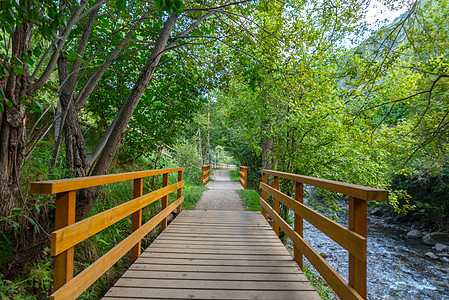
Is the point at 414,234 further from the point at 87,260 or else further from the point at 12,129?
the point at 12,129

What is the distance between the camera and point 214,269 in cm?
259

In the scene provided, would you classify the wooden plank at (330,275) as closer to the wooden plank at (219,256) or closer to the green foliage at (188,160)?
the wooden plank at (219,256)

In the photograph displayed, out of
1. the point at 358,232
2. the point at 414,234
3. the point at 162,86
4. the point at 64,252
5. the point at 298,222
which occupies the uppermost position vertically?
the point at 162,86

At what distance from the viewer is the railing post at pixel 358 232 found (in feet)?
5.09

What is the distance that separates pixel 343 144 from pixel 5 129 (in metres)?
6.14

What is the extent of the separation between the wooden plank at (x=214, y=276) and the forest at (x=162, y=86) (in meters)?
0.53

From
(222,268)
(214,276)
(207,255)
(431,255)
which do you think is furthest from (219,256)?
(431,255)

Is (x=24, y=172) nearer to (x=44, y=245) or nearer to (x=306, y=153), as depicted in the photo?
(x=44, y=245)

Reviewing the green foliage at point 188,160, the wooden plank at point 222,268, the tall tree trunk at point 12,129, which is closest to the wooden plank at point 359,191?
the wooden plank at point 222,268

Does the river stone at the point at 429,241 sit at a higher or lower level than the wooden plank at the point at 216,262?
lower

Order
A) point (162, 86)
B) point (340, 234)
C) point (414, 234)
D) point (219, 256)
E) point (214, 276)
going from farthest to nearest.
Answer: point (414, 234) → point (162, 86) → point (219, 256) → point (214, 276) → point (340, 234)

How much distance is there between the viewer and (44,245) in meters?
2.35

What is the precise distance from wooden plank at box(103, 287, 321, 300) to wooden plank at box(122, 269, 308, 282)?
0.23 m

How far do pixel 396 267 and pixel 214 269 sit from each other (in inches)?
271
